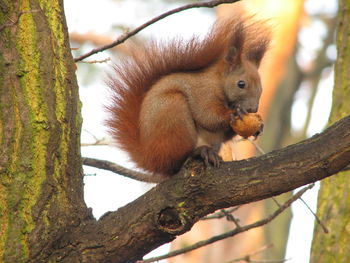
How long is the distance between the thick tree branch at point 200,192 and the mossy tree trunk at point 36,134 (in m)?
0.14

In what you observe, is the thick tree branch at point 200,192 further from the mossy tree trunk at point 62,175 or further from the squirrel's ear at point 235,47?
the squirrel's ear at point 235,47

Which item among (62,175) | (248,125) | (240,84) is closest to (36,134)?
(62,175)

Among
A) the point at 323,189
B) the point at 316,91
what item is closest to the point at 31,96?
the point at 323,189

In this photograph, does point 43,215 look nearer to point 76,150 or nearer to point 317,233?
point 76,150

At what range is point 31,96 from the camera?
233 centimetres

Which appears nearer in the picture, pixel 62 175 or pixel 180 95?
pixel 62 175

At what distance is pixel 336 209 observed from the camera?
3.07 metres

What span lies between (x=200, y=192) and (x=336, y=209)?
1.17m

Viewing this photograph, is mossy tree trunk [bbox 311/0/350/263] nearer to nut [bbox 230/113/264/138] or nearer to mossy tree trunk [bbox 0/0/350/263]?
nut [bbox 230/113/264/138]

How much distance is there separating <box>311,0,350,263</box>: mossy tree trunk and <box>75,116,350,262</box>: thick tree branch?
106cm

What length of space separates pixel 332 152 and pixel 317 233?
4.02ft

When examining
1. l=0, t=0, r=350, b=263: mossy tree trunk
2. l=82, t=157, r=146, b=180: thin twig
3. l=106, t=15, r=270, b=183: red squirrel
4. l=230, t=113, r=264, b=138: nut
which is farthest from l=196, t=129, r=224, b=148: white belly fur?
l=0, t=0, r=350, b=263: mossy tree trunk

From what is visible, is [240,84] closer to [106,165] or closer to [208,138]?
[208,138]

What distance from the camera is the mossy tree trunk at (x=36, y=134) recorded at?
2.21 metres
